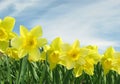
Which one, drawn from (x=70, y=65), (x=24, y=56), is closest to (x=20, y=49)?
(x=24, y=56)

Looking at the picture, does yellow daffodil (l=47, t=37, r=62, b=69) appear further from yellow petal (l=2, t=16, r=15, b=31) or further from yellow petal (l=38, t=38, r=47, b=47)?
yellow petal (l=2, t=16, r=15, b=31)

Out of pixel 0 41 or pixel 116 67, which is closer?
pixel 0 41

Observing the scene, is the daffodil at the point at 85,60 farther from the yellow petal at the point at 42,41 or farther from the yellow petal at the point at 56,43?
the yellow petal at the point at 42,41

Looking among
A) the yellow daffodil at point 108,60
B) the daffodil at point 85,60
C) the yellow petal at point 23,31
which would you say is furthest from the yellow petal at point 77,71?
the yellow petal at point 23,31

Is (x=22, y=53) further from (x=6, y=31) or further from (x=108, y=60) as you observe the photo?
(x=108, y=60)

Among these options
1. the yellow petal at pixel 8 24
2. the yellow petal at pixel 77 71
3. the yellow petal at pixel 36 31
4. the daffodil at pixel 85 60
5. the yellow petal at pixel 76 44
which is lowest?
the yellow petal at pixel 77 71

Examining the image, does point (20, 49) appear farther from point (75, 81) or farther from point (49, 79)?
point (75, 81)

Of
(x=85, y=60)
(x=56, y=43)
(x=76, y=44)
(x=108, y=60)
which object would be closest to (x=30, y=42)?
(x=56, y=43)
